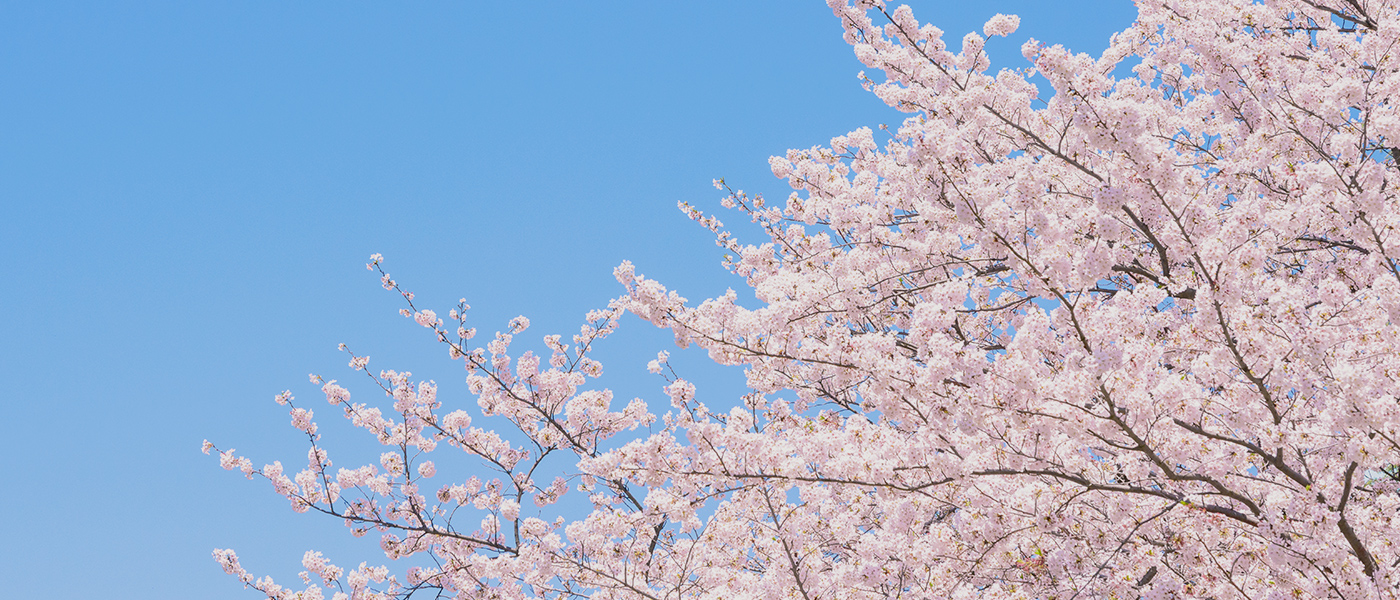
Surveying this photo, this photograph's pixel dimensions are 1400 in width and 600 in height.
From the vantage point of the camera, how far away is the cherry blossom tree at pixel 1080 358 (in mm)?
5211

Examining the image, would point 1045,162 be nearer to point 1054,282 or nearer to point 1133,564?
point 1054,282

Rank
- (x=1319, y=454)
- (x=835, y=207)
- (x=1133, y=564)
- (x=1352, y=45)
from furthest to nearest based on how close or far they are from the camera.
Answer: (x=835, y=207) → (x=1352, y=45) → (x=1133, y=564) → (x=1319, y=454)

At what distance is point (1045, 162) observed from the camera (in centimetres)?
670

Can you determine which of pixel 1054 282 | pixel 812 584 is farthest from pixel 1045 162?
pixel 812 584

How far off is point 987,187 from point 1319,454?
8.01ft

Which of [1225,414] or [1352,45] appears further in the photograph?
[1352,45]

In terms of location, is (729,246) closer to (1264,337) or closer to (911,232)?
(911,232)

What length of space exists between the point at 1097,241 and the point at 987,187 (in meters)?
0.70

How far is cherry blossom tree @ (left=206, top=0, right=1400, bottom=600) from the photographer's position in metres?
5.21

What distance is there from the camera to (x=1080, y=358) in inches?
203

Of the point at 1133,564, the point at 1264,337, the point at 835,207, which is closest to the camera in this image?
the point at 1264,337

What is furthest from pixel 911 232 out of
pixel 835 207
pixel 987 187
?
pixel 987 187

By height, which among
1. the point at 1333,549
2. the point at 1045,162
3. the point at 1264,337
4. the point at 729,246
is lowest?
the point at 1333,549

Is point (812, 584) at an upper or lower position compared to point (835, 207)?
lower
